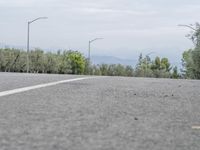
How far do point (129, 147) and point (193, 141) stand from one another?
0.66 metres

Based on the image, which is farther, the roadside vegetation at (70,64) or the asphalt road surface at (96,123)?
the roadside vegetation at (70,64)

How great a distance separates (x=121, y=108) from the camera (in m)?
6.32

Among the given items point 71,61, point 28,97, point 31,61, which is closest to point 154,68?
point 71,61

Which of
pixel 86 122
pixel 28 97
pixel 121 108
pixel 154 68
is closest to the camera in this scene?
pixel 86 122

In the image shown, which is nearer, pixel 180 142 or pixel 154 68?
pixel 180 142

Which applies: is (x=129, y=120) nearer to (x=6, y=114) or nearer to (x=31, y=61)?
(x=6, y=114)

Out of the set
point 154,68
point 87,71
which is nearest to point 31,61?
point 87,71

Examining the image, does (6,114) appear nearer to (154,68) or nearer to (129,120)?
(129,120)

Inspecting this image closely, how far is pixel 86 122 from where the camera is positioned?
499 centimetres

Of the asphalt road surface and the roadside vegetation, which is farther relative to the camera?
the roadside vegetation

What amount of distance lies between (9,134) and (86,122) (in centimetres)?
96

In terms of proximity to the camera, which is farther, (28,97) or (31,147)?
(28,97)

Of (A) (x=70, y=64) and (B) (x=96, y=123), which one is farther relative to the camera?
(A) (x=70, y=64)

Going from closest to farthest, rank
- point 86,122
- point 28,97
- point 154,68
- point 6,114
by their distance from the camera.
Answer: point 86,122 < point 6,114 < point 28,97 < point 154,68
